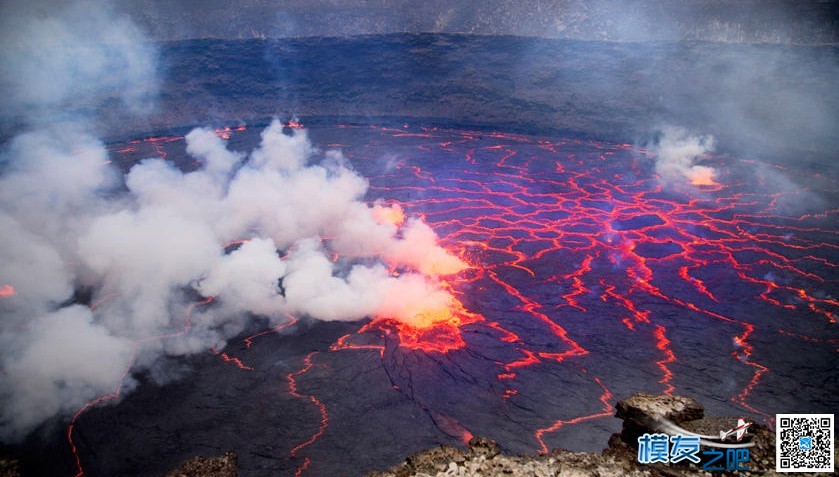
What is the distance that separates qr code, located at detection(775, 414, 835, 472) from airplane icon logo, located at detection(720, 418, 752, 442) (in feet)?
0.78

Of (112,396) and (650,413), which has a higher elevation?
(650,413)

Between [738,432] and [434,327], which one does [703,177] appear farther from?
[738,432]

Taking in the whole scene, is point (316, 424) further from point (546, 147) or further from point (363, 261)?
point (546, 147)

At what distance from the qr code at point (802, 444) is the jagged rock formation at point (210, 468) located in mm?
5001

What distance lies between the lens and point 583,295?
11492mm

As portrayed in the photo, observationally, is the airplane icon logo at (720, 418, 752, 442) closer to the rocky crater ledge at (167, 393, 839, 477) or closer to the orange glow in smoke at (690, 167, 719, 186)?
the rocky crater ledge at (167, 393, 839, 477)

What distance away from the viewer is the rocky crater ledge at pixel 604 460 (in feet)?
13.6

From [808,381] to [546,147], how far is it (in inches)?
Result: 707

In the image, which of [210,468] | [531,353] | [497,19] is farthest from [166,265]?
[497,19]

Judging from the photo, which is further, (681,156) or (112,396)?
(681,156)

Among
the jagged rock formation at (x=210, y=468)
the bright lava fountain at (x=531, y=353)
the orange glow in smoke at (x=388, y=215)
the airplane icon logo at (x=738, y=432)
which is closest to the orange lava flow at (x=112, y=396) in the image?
the bright lava fountain at (x=531, y=353)

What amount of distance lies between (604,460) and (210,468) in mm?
3813

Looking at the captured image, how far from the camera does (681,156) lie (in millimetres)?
22859

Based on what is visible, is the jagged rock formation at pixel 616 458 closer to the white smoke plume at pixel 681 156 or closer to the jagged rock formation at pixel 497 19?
the white smoke plume at pixel 681 156
